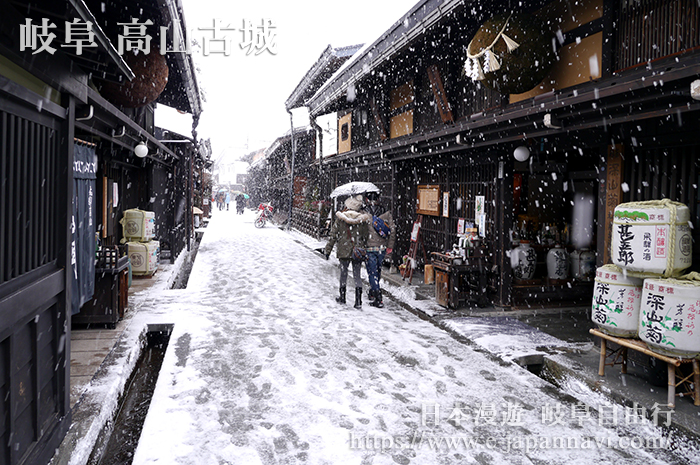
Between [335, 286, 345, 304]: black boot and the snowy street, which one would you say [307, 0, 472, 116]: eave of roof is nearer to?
[335, 286, 345, 304]: black boot

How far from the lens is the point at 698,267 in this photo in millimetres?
5348

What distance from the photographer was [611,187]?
249 inches

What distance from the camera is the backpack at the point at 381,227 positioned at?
32.6ft

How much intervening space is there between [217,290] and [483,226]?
6342 millimetres

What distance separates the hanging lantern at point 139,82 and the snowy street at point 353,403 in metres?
3.70

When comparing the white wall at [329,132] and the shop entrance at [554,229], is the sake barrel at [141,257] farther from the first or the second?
the white wall at [329,132]

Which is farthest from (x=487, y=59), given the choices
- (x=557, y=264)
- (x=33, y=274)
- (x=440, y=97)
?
(x=33, y=274)

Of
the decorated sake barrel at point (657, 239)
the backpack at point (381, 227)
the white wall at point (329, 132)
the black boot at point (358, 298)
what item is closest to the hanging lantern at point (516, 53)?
the decorated sake barrel at point (657, 239)

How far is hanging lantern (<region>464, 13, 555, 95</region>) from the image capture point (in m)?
7.02

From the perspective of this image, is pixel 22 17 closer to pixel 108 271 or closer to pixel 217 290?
pixel 108 271

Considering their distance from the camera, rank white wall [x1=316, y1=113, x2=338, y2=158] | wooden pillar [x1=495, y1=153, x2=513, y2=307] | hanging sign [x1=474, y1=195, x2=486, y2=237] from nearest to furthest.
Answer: wooden pillar [x1=495, y1=153, x2=513, y2=307], hanging sign [x1=474, y1=195, x2=486, y2=237], white wall [x1=316, y1=113, x2=338, y2=158]

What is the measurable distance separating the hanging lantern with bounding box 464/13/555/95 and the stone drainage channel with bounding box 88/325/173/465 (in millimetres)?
6861

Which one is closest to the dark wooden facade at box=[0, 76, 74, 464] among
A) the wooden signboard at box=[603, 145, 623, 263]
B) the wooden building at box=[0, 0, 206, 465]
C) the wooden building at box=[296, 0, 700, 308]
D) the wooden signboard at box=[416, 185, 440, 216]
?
the wooden building at box=[0, 0, 206, 465]

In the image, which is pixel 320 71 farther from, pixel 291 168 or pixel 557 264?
pixel 557 264
